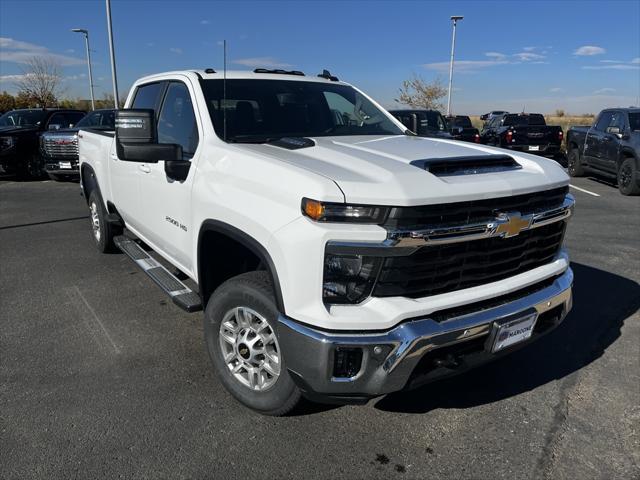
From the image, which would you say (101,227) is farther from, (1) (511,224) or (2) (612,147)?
(2) (612,147)

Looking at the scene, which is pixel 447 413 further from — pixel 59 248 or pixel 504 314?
pixel 59 248

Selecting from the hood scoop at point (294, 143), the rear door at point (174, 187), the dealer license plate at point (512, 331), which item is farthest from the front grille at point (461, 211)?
the rear door at point (174, 187)

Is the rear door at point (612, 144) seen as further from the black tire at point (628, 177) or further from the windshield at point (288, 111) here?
the windshield at point (288, 111)

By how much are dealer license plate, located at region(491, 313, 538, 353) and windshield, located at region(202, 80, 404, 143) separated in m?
1.85

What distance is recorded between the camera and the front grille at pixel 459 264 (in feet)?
7.93

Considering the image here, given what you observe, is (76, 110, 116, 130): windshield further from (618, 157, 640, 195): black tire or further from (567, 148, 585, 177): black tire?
(567, 148, 585, 177): black tire

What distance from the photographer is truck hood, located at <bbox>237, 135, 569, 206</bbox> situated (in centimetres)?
235

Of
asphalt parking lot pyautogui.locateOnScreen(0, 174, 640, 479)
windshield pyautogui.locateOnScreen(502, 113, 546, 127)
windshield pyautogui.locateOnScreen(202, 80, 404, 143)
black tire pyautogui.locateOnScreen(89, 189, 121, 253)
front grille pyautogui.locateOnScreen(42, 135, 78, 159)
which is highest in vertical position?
windshield pyautogui.locateOnScreen(202, 80, 404, 143)

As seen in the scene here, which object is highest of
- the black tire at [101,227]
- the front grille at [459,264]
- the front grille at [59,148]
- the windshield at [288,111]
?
the windshield at [288,111]

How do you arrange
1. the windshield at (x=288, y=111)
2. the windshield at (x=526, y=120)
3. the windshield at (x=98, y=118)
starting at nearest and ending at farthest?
the windshield at (x=288, y=111) < the windshield at (x=98, y=118) < the windshield at (x=526, y=120)

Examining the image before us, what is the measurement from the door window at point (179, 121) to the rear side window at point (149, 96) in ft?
0.61

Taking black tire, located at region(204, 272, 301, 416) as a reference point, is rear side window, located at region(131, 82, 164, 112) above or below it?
above

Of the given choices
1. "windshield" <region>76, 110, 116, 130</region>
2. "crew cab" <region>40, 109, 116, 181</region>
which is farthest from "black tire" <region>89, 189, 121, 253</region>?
"windshield" <region>76, 110, 116, 130</region>

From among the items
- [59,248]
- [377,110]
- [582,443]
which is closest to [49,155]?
[59,248]
